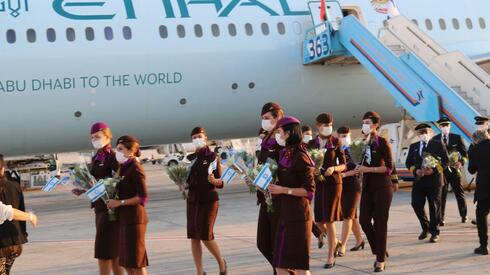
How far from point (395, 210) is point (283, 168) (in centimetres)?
760

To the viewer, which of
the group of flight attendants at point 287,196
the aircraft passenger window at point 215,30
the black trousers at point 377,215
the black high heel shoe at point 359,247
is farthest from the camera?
the aircraft passenger window at point 215,30

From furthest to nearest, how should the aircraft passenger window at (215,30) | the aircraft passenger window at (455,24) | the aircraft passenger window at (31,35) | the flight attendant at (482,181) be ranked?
the aircraft passenger window at (455,24)
the aircraft passenger window at (215,30)
the aircraft passenger window at (31,35)
the flight attendant at (482,181)

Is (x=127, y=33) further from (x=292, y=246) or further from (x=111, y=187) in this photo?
(x=292, y=246)

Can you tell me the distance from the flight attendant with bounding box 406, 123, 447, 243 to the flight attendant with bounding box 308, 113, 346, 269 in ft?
5.57

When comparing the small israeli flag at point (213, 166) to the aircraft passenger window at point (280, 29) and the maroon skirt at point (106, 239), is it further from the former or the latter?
the aircraft passenger window at point (280, 29)

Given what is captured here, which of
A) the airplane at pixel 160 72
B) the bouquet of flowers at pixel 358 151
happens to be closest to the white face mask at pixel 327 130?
the bouquet of flowers at pixel 358 151

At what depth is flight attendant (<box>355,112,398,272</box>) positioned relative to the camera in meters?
8.38

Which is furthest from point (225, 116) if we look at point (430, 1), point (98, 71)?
point (430, 1)

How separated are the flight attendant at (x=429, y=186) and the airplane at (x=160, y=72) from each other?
6.94 meters

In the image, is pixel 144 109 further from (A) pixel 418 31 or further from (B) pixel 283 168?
(B) pixel 283 168

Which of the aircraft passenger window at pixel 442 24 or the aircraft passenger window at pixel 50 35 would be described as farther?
the aircraft passenger window at pixel 442 24

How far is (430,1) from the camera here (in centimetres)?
1953

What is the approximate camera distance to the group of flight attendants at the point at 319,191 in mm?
6285

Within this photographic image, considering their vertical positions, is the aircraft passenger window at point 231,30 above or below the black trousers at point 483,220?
above
